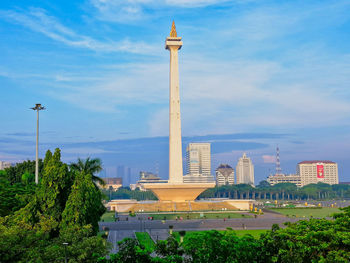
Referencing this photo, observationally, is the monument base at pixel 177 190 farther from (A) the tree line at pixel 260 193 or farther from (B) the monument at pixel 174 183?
(A) the tree line at pixel 260 193

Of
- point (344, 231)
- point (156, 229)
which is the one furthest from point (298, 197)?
point (344, 231)

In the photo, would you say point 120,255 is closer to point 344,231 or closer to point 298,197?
point 344,231

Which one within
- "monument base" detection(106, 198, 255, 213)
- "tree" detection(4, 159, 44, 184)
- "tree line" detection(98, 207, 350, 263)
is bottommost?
"monument base" detection(106, 198, 255, 213)

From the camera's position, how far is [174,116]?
233ft

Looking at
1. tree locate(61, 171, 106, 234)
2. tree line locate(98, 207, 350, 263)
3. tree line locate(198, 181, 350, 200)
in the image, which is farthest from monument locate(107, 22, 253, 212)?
tree line locate(198, 181, 350, 200)

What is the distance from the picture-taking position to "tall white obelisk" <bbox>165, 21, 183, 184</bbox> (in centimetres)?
7069

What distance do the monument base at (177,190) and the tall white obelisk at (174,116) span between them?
4.01ft

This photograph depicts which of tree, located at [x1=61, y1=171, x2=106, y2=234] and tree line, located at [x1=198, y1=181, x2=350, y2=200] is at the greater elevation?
tree, located at [x1=61, y1=171, x2=106, y2=234]

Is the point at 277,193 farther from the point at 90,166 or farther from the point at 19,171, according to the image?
the point at 90,166

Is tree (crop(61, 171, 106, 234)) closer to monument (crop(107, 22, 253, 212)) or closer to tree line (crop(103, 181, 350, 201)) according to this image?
monument (crop(107, 22, 253, 212))

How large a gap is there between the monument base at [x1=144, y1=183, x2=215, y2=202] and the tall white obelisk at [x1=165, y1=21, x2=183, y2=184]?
4.01ft

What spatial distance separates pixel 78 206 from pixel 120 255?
6054 mm

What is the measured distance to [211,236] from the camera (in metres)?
17.4

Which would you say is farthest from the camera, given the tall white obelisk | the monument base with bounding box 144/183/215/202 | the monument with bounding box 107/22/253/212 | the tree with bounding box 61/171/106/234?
the monument base with bounding box 144/183/215/202
